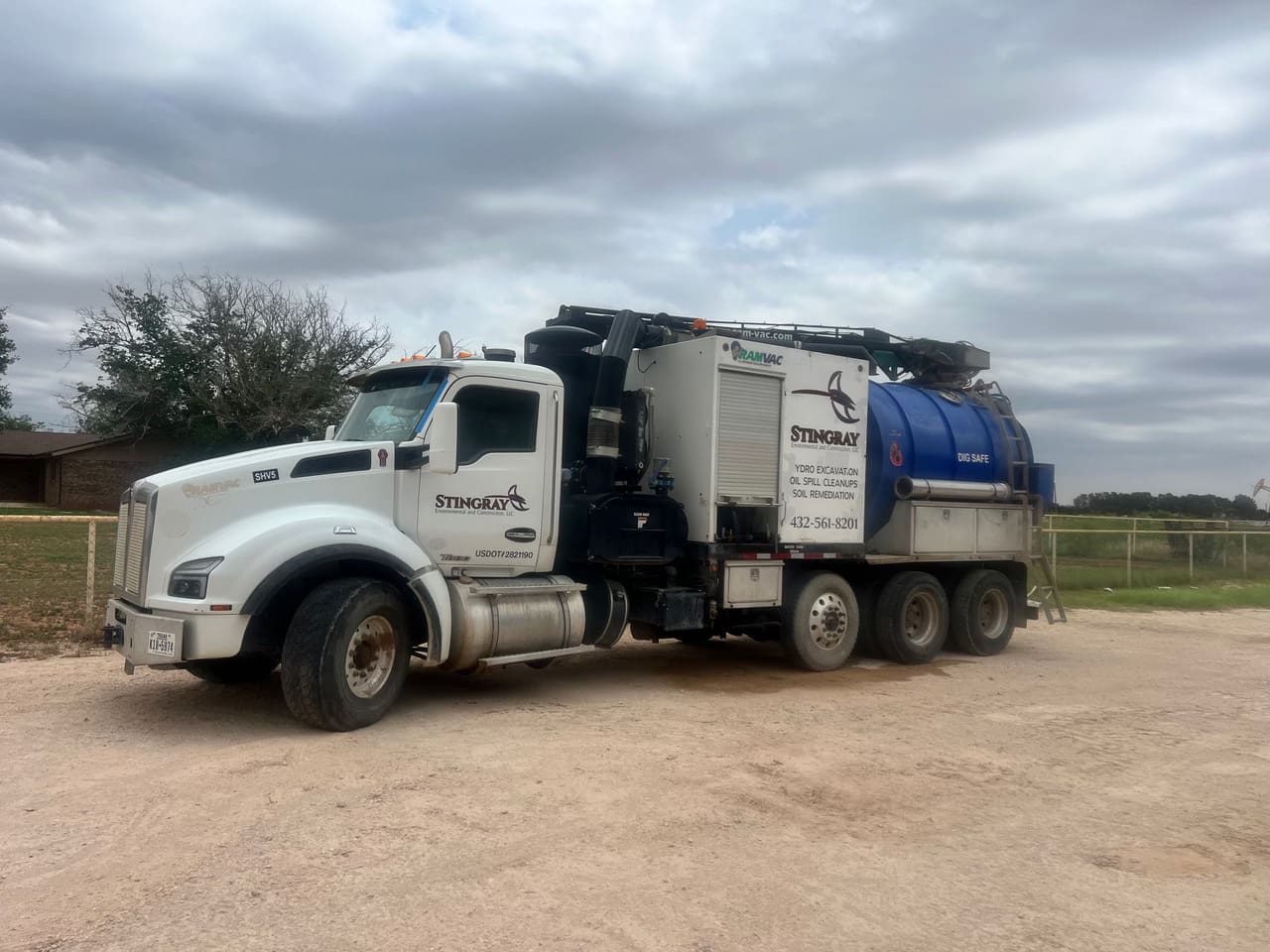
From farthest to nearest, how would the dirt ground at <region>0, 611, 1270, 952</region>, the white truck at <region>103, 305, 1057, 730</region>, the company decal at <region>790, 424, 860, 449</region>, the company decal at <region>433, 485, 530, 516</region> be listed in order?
the company decal at <region>790, 424, 860, 449</region> → the company decal at <region>433, 485, 530, 516</region> → the white truck at <region>103, 305, 1057, 730</region> → the dirt ground at <region>0, 611, 1270, 952</region>

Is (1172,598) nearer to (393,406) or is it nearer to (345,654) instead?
(393,406)

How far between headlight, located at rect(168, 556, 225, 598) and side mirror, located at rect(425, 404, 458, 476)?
1.72 meters

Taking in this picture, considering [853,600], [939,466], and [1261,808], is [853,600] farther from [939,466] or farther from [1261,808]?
[1261,808]

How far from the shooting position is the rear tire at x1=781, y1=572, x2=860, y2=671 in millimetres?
10328

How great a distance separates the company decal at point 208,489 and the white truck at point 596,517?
2cm

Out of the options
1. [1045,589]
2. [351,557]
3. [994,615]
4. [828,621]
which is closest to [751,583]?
[828,621]

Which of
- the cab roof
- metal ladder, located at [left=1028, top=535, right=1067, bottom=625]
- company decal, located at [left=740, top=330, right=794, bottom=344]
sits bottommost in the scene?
metal ladder, located at [left=1028, top=535, right=1067, bottom=625]

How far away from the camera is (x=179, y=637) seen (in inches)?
257

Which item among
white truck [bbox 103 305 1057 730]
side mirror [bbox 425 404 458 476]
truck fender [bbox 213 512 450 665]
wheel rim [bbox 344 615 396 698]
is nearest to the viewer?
truck fender [bbox 213 512 450 665]

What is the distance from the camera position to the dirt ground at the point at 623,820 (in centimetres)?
410

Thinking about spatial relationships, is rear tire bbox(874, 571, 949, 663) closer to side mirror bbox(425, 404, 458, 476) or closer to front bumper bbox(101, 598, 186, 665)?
side mirror bbox(425, 404, 458, 476)

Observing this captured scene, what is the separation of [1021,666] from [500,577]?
6.71 metres

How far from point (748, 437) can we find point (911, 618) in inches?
141

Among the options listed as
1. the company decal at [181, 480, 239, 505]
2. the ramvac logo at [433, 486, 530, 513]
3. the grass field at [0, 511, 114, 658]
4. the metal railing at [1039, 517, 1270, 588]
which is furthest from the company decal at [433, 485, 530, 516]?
the metal railing at [1039, 517, 1270, 588]
